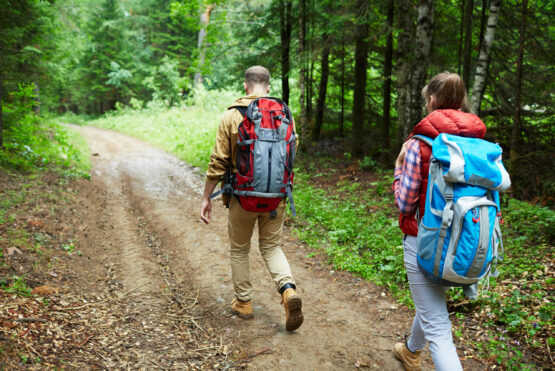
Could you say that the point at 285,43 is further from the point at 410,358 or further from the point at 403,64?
the point at 410,358

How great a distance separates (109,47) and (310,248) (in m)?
30.1

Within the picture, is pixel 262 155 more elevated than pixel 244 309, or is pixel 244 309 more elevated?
pixel 262 155

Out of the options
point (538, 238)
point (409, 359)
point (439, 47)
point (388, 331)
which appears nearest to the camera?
point (409, 359)

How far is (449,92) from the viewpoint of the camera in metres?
2.49

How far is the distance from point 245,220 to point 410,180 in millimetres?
1770

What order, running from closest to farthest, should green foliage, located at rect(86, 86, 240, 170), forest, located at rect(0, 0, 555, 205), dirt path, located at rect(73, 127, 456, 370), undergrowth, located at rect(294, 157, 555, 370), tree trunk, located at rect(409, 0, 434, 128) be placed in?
1. dirt path, located at rect(73, 127, 456, 370)
2. undergrowth, located at rect(294, 157, 555, 370)
3. tree trunk, located at rect(409, 0, 434, 128)
4. forest, located at rect(0, 0, 555, 205)
5. green foliage, located at rect(86, 86, 240, 170)

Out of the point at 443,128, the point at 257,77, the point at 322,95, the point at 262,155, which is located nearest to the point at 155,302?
the point at 262,155

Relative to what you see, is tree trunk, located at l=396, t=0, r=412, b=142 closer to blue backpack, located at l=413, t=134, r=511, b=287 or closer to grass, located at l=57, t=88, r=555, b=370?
grass, located at l=57, t=88, r=555, b=370

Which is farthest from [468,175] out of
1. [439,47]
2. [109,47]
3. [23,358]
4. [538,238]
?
[109,47]

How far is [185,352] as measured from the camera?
3.49m

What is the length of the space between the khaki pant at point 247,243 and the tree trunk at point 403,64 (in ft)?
17.5

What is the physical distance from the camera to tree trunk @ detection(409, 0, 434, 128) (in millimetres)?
7098

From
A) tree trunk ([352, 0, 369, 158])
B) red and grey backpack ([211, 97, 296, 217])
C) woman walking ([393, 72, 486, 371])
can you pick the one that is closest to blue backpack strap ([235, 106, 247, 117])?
red and grey backpack ([211, 97, 296, 217])

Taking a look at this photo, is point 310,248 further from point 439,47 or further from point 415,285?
point 439,47
